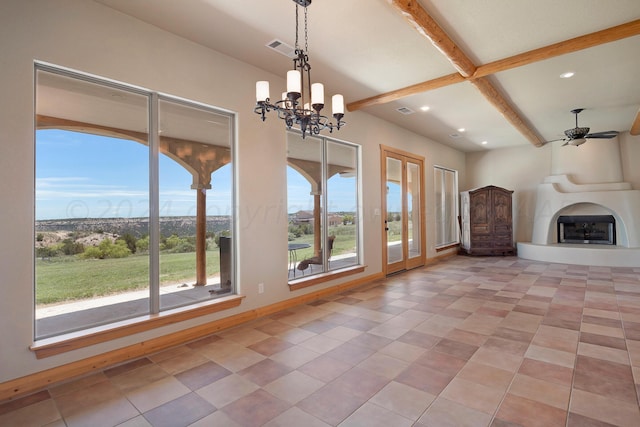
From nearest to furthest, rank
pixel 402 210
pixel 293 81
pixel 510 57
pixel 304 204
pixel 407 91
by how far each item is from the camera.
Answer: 1. pixel 293 81
2. pixel 510 57
3. pixel 407 91
4. pixel 304 204
5. pixel 402 210

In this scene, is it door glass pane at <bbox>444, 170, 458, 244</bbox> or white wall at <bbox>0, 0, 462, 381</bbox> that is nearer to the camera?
white wall at <bbox>0, 0, 462, 381</bbox>

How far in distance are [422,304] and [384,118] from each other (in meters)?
3.69

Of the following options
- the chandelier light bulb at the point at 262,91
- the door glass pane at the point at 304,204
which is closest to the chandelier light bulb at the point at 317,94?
the chandelier light bulb at the point at 262,91

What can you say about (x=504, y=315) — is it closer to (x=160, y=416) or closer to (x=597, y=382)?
(x=597, y=382)

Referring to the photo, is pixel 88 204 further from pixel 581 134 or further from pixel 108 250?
pixel 581 134

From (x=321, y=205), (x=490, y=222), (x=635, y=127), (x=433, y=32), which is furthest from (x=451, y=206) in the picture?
(x=433, y=32)

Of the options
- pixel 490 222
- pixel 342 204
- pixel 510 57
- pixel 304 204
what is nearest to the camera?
pixel 510 57

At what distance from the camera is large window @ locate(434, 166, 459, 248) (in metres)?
8.78

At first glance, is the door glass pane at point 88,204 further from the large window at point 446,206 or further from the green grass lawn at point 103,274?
the large window at point 446,206

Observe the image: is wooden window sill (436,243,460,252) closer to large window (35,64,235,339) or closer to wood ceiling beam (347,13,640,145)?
wood ceiling beam (347,13,640,145)

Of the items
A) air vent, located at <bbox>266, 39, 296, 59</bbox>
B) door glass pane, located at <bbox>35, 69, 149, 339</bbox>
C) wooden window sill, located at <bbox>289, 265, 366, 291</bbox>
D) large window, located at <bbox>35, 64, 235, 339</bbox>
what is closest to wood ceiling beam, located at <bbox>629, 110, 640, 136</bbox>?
wooden window sill, located at <bbox>289, 265, 366, 291</bbox>

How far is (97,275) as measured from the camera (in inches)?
116

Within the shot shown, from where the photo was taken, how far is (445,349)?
9.99ft

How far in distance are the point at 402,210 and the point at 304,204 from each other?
2987mm
